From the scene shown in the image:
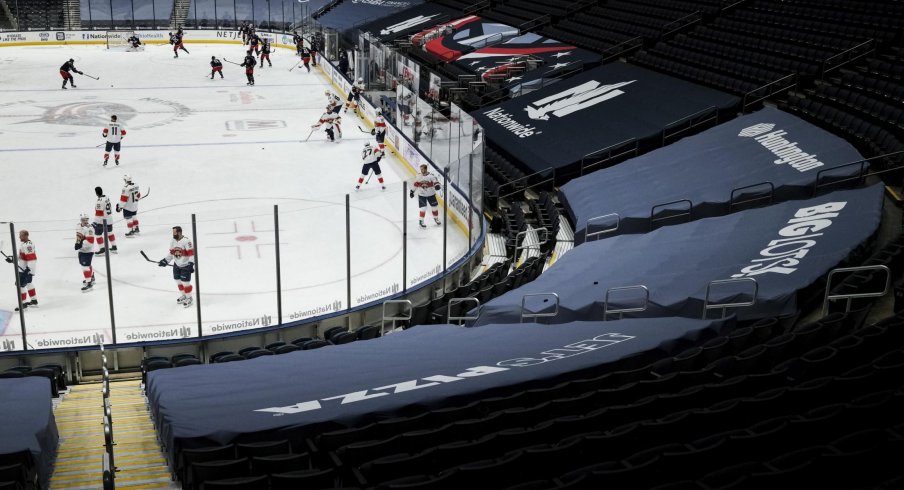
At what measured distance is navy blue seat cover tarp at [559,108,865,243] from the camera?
1454 centimetres

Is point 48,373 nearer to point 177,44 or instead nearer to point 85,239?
point 85,239

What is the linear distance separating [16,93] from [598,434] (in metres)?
28.8

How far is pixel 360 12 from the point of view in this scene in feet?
147

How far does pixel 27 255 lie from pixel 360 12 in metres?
34.8

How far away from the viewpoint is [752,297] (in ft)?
31.6

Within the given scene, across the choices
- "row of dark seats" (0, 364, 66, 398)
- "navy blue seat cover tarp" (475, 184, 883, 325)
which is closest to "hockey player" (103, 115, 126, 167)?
"row of dark seats" (0, 364, 66, 398)

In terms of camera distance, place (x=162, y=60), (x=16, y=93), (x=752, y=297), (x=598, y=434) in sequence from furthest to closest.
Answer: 1. (x=162, y=60)
2. (x=16, y=93)
3. (x=752, y=297)
4. (x=598, y=434)

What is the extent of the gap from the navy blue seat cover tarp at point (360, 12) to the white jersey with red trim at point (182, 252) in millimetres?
31272

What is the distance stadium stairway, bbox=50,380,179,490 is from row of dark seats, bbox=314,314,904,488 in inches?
76.2

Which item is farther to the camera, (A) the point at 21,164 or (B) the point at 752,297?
(A) the point at 21,164

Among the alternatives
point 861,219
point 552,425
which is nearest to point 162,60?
point 861,219

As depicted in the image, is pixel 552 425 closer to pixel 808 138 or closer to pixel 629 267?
pixel 629 267

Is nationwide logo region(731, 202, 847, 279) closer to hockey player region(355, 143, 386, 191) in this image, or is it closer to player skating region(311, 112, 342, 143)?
hockey player region(355, 143, 386, 191)

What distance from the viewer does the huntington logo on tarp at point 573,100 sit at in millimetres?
22828
